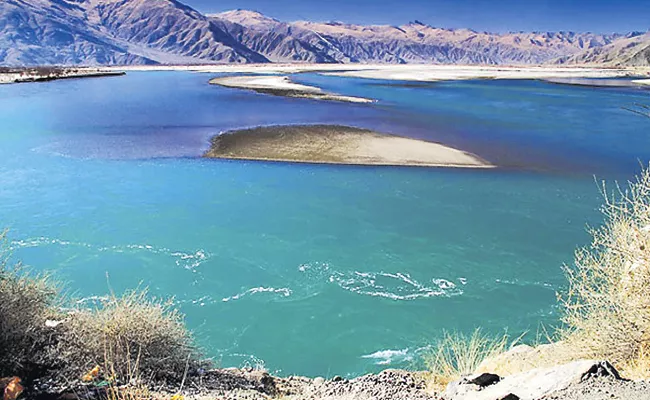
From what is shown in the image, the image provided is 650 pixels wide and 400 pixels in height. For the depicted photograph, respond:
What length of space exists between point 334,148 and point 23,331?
1958cm

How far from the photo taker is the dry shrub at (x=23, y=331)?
539cm

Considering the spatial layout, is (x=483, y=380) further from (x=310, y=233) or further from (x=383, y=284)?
(x=310, y=233)

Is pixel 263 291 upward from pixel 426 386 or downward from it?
downward

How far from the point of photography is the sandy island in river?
22266mm

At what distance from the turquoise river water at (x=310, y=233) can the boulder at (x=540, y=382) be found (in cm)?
355

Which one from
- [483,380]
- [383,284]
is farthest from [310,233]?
[483,380]

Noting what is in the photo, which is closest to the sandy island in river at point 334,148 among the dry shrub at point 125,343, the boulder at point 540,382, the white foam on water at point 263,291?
the white foam on water at point 263,291

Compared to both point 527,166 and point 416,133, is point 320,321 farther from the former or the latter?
point 416,133

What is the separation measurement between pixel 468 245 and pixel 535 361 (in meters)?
7.14

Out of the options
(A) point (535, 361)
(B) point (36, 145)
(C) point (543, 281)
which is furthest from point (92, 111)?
(A) point (535, 361)

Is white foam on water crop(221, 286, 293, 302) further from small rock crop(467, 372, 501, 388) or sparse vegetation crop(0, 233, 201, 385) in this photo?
small rock crop(467, 372, 501, 388)

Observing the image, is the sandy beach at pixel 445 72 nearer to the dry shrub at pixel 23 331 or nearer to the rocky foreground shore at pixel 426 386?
the rocky foreground shore at pixel 426 386

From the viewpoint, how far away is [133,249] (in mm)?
12922

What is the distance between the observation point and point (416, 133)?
28.4 m
